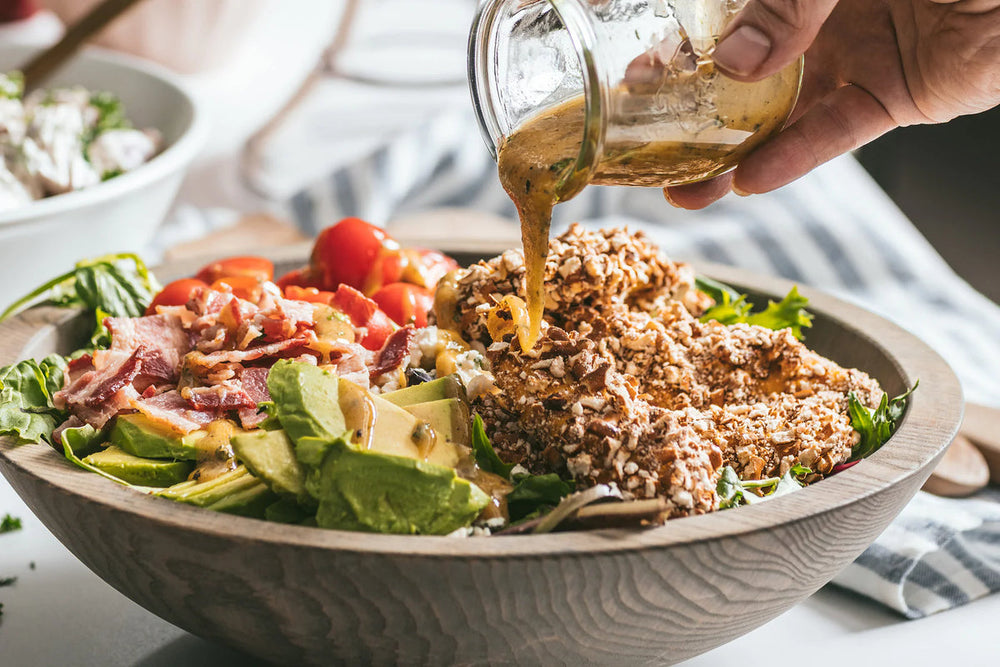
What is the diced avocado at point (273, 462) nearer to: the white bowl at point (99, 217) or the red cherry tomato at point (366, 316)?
the red cherry tomato at point (366, 316)

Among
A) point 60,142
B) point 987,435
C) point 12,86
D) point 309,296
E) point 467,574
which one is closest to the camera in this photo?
point 467,574

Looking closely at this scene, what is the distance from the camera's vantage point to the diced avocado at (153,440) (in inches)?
76.1

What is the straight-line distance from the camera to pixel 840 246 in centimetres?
428

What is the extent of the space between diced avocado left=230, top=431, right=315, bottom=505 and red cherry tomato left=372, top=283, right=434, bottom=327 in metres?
0.99

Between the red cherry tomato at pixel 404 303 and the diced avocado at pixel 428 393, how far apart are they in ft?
2.27

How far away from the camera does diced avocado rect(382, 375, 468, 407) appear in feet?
6.42

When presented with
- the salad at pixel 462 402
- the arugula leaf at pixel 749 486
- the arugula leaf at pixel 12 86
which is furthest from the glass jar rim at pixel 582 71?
the arugula leaf at pixel 12 86

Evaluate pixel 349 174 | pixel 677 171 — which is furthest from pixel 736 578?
pixel 349 174

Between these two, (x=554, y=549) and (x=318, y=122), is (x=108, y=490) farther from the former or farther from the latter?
(x=318, y=122)

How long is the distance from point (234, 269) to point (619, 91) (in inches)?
53.8

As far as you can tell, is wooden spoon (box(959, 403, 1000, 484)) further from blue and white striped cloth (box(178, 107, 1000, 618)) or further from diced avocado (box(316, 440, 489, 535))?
diced avocado (box(316, 440, 489, 535))

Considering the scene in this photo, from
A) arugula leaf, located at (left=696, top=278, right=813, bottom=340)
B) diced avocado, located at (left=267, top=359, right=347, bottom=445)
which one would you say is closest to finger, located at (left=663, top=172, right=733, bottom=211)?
arugula leaf, located at (left=696, top=278, right=813, bottom=340)

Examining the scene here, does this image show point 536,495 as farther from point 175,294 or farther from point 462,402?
point 175,294

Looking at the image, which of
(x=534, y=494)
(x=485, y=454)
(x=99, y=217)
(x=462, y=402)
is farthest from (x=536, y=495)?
(x=99, y=217)
